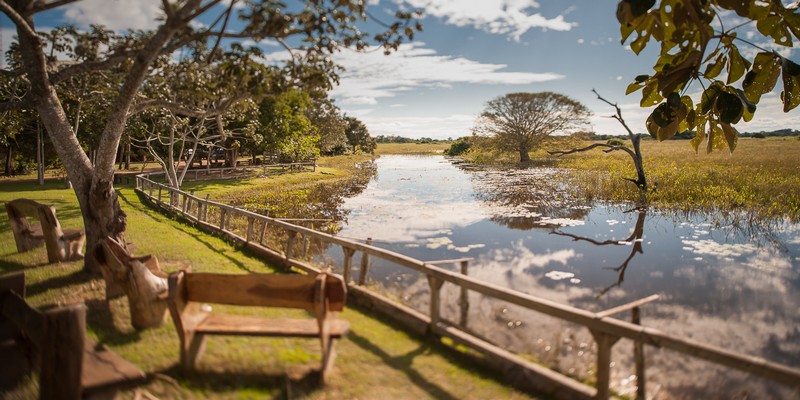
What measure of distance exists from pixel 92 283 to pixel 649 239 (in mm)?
14724

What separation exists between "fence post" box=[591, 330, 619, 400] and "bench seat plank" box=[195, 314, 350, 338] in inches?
101

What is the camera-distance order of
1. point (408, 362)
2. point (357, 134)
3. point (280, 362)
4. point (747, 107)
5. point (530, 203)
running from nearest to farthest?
point (747, 107), point (280, 362), point (408, 362), point (530, 203), point (357, 134)

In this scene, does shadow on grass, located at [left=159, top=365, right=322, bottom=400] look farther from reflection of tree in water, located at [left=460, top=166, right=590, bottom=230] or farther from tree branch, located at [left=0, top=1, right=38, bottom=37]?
reflection of tree in water, located at [left=460, top=166, right=590, bottom=230]

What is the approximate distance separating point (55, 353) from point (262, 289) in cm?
165

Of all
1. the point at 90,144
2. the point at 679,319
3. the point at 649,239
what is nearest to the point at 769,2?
the point at 679,319

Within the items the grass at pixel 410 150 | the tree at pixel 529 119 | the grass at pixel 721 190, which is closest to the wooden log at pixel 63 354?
the grass at pixel 721 190

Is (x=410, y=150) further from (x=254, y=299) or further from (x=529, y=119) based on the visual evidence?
(x=254, y=299)

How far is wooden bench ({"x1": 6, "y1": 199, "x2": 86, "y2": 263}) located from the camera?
760 cm

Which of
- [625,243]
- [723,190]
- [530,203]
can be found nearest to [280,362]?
[625,243]

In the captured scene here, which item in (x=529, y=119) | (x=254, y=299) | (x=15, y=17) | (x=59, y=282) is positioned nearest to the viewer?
(x=254, y=299)

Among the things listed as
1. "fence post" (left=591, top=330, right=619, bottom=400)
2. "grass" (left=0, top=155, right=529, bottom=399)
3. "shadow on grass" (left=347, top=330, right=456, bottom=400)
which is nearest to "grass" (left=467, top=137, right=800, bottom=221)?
"fence post" (left=591, top=330, right=619, bottom=400)

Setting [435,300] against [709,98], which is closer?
[709,98]

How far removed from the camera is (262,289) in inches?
158

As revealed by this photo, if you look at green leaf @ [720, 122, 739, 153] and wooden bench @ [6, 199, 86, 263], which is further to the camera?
wooden bench @ [6, 199, 86, 263]
